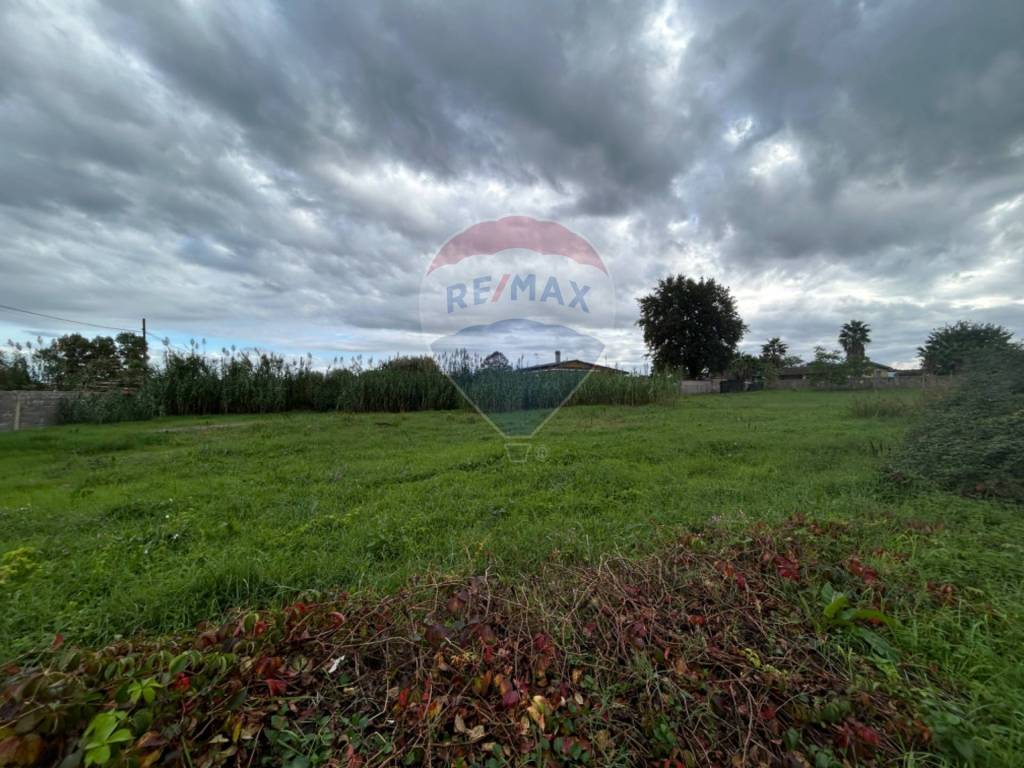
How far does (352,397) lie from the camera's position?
12.9 metres

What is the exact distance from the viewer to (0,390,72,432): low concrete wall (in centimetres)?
862

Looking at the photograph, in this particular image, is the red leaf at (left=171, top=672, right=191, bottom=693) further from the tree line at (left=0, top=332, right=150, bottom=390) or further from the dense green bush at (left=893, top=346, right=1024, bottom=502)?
the tree line at (left=0, top=332, right=150, bottom=390)

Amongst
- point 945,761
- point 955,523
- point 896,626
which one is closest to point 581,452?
point 955,523

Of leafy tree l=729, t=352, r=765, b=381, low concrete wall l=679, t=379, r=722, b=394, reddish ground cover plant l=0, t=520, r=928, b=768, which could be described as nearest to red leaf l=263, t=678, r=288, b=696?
reddish ground cover plant l=0, t=520, r=928, b=768

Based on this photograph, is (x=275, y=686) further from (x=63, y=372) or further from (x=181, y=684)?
(x=63, y=372)

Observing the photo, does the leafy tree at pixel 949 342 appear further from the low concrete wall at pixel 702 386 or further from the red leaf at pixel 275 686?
the red leaf at pixel 275 686

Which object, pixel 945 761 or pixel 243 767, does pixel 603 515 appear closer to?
pixel 945 761

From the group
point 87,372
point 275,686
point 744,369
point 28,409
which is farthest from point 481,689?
point 744,369

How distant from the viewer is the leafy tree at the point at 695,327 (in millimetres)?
31422

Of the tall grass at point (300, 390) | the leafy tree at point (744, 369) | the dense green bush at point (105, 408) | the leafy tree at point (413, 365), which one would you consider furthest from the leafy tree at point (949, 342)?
the dense green bush at point (105, 408)

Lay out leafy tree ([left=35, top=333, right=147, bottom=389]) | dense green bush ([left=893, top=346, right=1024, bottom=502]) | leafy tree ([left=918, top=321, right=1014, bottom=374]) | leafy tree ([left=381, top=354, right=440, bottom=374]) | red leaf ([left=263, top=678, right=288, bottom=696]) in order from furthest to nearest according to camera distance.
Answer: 1. leafy tree ([left=918, top=321, right=1014, bottom=374])
2. leafy tree ([left=381, top=354, right=440, bottom=374])
3. leafy tree ([left=35, top=333, right=147, bottom=389])
4. dense green bush ([left=893, top=346, right=1024, bottom=502])
5. red leaf ([left=263, top=678, right=288, bottom=696])

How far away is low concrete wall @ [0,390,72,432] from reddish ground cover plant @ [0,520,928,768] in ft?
39.3

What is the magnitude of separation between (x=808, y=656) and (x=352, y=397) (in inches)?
518

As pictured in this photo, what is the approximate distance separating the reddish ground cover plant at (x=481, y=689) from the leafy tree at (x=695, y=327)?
3148 cm
